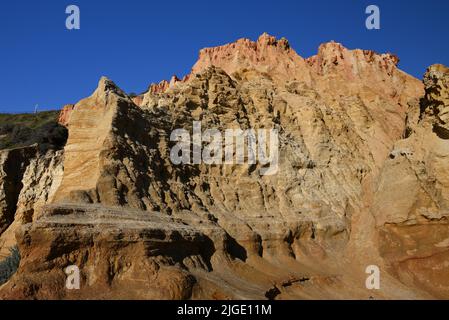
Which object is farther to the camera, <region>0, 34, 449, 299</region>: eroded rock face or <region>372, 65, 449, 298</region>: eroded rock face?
<region>372, 65, 449, 298</region>: eroded rock face

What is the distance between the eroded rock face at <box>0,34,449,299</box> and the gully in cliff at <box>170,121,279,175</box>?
1.60 ft

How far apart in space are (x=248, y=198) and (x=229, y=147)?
3627 millimetres

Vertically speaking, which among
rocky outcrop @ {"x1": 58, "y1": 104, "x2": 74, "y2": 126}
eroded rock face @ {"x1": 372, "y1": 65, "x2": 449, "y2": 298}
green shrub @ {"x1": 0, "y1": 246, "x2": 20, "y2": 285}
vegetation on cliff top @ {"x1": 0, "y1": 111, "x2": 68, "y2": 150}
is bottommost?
green shrub @ {"x1": 0, "y1": 246, "x2": 20, "y2": 285}

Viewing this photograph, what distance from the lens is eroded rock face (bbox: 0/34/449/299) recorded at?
16.1 metres

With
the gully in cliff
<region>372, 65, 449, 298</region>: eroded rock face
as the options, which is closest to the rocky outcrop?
the gully in cliff

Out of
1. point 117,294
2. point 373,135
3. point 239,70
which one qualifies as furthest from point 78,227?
point 373,135

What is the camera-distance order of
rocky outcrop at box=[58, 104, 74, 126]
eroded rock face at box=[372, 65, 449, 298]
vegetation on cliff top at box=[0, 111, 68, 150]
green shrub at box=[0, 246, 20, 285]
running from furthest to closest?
1. rocky outcrop at box=[58, 104, 74, 126]
2. vegetation on cliff top at box=[0, 111, 68, 150]
3. eroded rock face at box=[372, 65, 449, 298]
4. green shrub at box=[0, 246, 20, 285]

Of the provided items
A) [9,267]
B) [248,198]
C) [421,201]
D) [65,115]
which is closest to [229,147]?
[248,198]

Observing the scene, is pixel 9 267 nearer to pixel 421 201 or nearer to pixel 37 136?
pixel 37 136

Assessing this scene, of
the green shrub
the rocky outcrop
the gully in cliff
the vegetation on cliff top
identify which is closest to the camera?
the green shrub

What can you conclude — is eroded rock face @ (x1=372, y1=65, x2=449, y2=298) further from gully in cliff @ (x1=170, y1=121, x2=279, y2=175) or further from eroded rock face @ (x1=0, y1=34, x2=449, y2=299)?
gully in cliff @ (x1=170, y1=121, x2=279, y2=175)

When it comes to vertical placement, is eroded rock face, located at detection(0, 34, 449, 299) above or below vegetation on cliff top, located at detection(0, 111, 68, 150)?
below

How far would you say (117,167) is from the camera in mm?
20969
